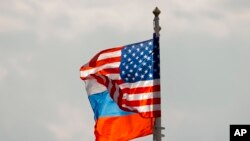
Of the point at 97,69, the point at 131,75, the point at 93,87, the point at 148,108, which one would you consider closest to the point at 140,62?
the point at 131,75

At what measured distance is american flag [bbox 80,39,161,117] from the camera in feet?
466

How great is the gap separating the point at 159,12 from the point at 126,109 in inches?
203

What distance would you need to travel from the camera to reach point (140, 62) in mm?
143500

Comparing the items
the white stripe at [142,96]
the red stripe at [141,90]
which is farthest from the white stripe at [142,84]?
the white stripe at [142,96]

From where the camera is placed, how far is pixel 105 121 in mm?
144000

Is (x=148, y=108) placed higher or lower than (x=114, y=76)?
lower

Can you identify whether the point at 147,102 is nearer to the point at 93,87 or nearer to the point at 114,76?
the point at 114,76

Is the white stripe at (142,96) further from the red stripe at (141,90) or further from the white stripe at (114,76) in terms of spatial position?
the white stripe at (114,76)

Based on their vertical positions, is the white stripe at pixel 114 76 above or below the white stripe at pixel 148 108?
above

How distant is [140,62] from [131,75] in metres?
0.83

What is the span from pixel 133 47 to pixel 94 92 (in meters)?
3.05

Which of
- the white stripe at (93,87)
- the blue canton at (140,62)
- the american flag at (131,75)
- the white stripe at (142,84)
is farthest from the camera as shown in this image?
the white stripe at (93,87)

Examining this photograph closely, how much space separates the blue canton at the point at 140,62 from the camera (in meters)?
143

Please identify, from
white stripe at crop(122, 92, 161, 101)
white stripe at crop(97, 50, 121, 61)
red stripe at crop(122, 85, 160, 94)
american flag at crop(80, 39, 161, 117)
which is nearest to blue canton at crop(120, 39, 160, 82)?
american flag at crop(80, 39, 161, 117)
